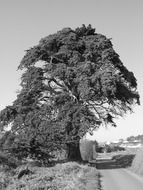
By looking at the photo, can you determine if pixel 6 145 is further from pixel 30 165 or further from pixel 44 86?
pixel 44 86

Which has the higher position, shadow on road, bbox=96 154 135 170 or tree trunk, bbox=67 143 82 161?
tree trunk, bbox=67 143 82 161

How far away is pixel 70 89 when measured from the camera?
42.7m

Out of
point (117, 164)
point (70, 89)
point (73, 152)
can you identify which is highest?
point (70, 89)

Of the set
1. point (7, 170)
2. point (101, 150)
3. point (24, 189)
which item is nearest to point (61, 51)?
point (7, 170)

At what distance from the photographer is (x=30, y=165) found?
34906 mm

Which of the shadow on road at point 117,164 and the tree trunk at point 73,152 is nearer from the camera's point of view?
the shadow on road at point 117,164

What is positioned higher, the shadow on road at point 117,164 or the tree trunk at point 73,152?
the tree trunk at point 73,152

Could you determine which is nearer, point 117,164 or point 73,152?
point 73,152

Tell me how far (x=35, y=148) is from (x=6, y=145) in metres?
3.02

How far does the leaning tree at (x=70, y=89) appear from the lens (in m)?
37.7

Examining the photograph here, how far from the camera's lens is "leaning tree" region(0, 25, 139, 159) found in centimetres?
3772

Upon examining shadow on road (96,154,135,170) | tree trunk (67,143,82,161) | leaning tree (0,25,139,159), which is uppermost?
leaning tree (0,25,139,159)

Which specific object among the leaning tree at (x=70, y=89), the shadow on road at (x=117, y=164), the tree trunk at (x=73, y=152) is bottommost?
the shadow on road at (x=117, y=164)

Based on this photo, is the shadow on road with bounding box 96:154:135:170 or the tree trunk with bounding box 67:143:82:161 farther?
the tree trunk with bounding box 67:143:82:161
